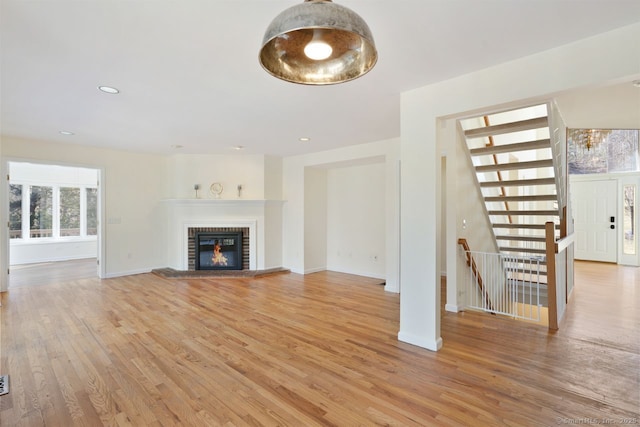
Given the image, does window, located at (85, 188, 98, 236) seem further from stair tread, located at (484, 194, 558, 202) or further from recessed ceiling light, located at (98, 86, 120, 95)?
stair tread, located at (484, 194, 558, 202)

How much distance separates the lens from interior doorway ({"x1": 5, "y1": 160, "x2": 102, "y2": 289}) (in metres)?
7.41

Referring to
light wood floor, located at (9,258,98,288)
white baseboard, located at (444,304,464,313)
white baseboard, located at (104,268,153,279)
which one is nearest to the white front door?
white baseboard, located at (444,304,464,313)

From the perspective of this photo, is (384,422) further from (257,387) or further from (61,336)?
(61,336)

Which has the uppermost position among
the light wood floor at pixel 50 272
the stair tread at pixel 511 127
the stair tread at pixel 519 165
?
the stair tread at pixel 511 127

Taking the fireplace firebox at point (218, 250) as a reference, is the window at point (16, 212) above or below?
above

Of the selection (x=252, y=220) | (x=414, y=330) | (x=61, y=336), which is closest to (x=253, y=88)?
(x=414, y=330)

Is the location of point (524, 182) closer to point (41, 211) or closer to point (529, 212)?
point (529, 212)

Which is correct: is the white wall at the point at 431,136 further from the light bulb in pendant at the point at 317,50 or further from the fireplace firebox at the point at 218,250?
the fireplace firebox at the point at 218,250

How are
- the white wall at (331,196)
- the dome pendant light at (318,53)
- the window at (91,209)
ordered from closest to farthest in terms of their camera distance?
the dome pendant light at (318,53) → the white wall at (331,196) → the window at (91,209)

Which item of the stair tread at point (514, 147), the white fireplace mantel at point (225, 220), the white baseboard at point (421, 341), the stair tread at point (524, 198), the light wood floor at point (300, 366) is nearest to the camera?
the light wood floor at point (300, 366)

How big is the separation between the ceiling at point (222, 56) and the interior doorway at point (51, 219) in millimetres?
4386

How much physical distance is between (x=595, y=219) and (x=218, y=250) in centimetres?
927

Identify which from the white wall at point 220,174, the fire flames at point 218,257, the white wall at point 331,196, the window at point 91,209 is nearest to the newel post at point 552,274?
the white wall at point 331,196

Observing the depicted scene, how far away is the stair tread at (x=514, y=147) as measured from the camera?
3.57 metres
